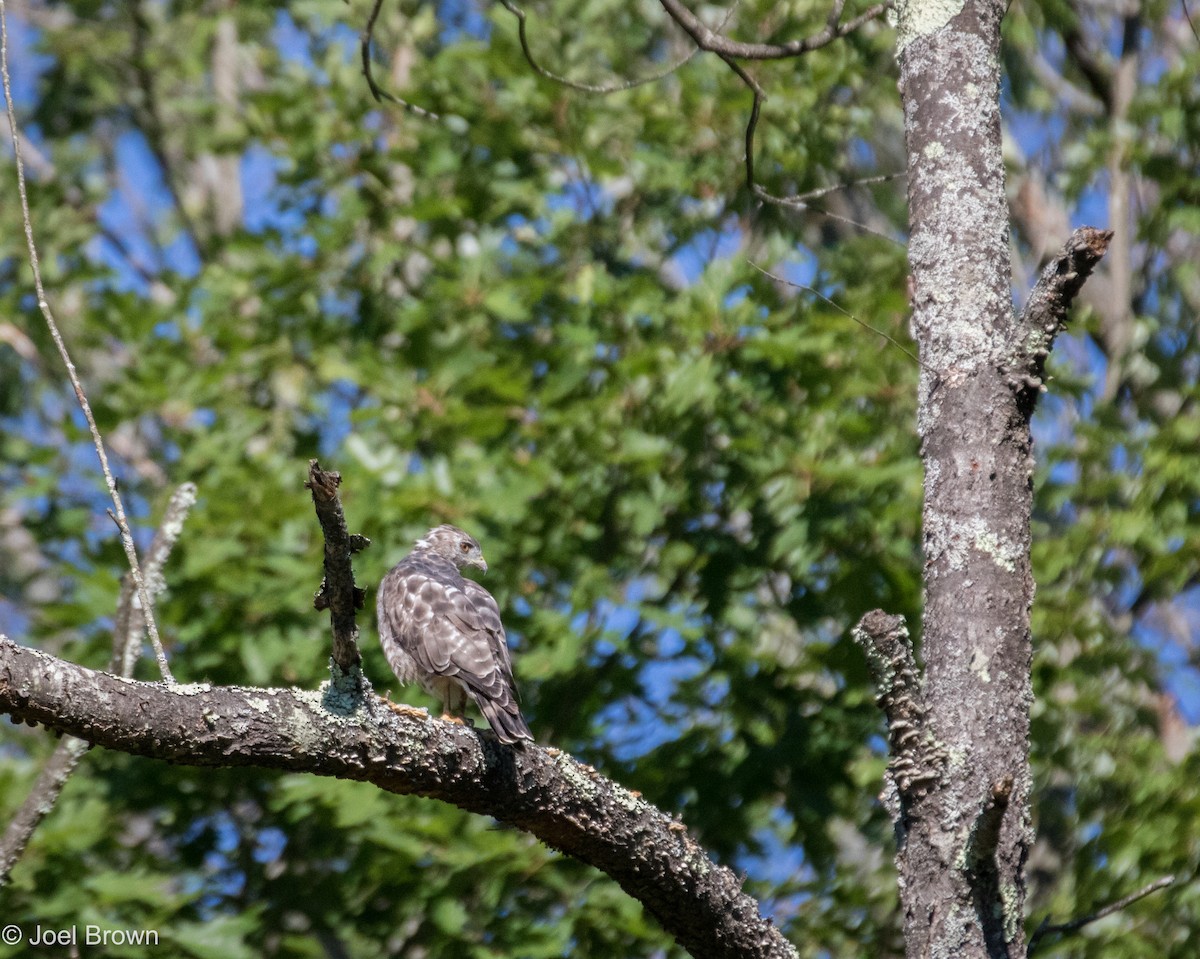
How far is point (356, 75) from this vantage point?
7570 mm

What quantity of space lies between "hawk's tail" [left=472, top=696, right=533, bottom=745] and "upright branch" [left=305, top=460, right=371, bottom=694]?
0.59 meters

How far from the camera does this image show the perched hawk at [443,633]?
14.4 feet

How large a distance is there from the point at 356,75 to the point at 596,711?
3.77 meters

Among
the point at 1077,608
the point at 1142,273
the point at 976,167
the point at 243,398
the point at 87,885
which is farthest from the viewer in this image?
the point at 1142,273

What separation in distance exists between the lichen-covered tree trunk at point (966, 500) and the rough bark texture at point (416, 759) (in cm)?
51

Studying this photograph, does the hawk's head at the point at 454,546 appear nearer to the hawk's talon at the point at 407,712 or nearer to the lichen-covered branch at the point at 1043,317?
the hawk's talon at the point at 407,712

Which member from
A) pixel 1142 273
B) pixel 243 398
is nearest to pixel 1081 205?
pixel 1142 273

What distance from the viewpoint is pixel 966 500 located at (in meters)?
2.84

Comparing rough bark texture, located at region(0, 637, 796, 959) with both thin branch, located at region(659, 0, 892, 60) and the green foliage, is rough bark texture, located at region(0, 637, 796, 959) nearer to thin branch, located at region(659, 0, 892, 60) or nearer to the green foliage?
thin branch, located at region(659, 0, 892, 60)

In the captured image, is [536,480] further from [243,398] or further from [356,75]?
[356,75]

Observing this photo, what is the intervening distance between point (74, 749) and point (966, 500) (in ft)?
8.12

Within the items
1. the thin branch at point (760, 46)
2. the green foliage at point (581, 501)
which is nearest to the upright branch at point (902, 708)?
the thin branch at point (760, 46)

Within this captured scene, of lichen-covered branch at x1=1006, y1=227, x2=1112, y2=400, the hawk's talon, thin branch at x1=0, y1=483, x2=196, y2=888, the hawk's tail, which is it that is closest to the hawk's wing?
the hawk's tail

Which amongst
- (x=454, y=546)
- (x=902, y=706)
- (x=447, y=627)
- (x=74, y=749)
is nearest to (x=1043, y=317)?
(x=902, y=706)
